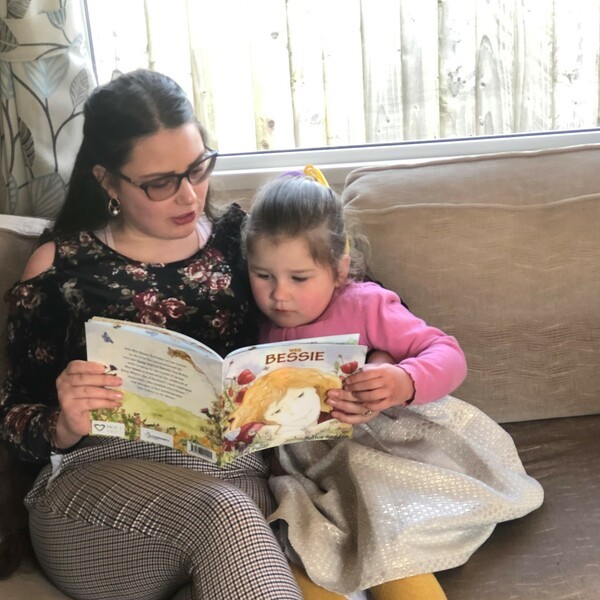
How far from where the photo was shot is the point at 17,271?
159 cm

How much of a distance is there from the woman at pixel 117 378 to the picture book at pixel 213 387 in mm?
44

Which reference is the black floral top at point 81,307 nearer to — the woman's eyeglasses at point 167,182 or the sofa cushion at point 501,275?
the woman's eyeglasses at point 167,182

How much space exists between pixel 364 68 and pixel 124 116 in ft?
3.33

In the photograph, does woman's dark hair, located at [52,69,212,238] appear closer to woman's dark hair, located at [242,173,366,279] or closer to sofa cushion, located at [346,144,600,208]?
woman's dark hair, located at [242,173,366,279]

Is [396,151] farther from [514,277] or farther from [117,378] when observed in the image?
[117,378]

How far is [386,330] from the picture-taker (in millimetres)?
1466

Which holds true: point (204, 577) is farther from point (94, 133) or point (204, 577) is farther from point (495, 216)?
point (495, 216)

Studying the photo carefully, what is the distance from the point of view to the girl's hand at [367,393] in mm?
1315

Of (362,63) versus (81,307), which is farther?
(362,63)

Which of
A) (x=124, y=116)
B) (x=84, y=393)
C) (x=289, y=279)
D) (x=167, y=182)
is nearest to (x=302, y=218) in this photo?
(x=289, y=279)

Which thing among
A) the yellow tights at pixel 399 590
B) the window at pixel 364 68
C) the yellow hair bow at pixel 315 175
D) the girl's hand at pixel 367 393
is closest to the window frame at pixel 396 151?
the window at pixel 364 68

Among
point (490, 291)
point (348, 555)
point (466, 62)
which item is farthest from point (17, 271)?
point (466, 62)

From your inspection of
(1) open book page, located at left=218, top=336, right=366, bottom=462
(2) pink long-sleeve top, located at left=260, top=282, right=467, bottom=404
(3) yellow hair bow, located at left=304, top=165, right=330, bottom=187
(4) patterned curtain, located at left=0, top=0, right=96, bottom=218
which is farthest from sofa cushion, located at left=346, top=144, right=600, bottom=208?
(4) patterned curtain, located at left=0, top=0, right=96, bottom=218

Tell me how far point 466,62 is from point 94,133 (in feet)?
3.97
